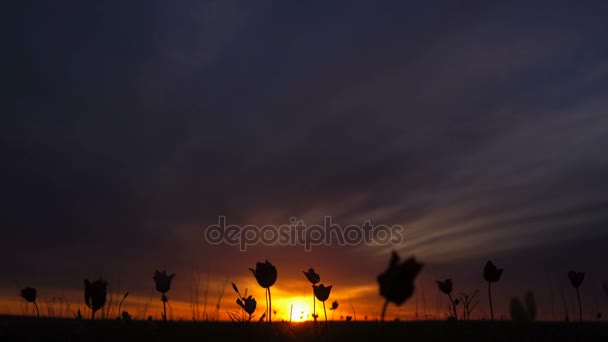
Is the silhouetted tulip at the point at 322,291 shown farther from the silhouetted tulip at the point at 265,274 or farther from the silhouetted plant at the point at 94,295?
the silhouetted plant at the point at 94,295

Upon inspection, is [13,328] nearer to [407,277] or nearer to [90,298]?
[90,298]

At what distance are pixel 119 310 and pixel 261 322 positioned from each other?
2724 mm

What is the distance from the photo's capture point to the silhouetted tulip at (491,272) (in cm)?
1183

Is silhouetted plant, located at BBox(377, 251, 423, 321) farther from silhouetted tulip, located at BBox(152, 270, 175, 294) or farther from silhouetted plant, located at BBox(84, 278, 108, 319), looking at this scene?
silhouetted tulip, located at BBox(152, 270, 175, 294)

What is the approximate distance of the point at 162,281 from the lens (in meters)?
11.2

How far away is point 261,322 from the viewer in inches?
421

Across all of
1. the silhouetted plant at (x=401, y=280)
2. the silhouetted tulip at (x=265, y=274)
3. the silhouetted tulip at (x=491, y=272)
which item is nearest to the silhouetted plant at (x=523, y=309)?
the silhouetted plant at (x=401, y=280)

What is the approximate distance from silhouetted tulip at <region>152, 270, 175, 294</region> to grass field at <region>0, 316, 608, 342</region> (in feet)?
3.20

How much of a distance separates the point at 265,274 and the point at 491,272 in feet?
17.0

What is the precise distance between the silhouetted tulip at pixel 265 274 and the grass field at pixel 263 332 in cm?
80

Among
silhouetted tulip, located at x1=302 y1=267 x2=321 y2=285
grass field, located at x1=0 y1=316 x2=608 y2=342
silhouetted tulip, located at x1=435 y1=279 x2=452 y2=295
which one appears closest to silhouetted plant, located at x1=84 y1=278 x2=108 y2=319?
grass field, located at x1=0 y1=316 x2=608 y2=342

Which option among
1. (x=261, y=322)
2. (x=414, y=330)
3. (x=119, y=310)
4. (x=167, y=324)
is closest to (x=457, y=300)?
(x=414, y=330)

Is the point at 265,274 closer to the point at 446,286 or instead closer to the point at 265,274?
the point at 265,274

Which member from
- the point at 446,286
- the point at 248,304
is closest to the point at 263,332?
the point at 248,304
